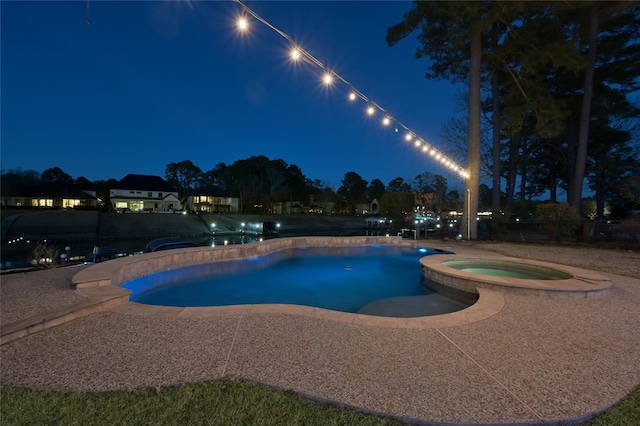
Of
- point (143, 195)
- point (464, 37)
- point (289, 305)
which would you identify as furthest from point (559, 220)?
point (143, 195)

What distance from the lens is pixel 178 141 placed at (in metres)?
67.2

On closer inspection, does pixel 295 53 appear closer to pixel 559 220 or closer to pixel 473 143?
pixel 473 143

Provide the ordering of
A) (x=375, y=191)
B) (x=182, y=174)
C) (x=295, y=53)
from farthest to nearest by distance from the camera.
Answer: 1. (x=375, y=191)
2. (x=182, y=174)
3. (x=295, y=53)

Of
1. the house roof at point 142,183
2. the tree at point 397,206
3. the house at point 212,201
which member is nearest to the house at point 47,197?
the house roof at point 142,183

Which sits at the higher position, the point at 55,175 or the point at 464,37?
the point at 464,37

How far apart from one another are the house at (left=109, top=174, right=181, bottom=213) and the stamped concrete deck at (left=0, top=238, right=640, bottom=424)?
4180cm

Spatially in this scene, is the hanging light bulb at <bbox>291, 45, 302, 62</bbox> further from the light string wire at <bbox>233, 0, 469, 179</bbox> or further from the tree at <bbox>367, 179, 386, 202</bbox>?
the tree at <bbox>367, 179, 386, 202</bbox>

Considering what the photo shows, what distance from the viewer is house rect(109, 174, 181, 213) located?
3894 centimetres

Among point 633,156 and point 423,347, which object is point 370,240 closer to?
point 423,347

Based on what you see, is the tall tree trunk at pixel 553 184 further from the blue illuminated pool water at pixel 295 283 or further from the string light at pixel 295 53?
the string light at pixel 295 53

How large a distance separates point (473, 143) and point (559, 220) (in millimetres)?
5347

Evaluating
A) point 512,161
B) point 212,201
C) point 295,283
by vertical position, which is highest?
point 512,161

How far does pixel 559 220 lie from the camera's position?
498 inches

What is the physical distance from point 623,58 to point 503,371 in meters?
25.5
